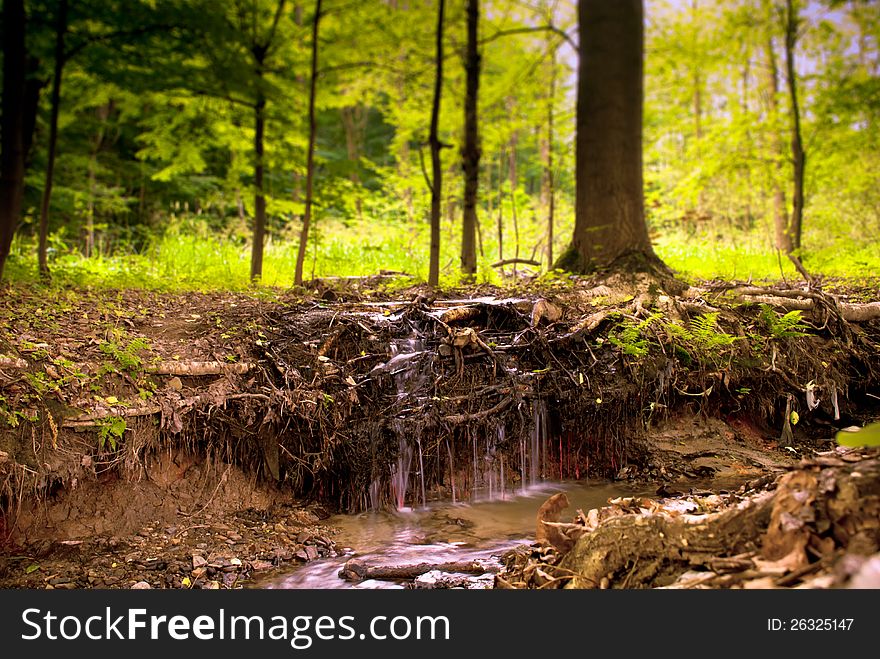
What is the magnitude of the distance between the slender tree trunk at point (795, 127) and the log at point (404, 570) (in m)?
9.12

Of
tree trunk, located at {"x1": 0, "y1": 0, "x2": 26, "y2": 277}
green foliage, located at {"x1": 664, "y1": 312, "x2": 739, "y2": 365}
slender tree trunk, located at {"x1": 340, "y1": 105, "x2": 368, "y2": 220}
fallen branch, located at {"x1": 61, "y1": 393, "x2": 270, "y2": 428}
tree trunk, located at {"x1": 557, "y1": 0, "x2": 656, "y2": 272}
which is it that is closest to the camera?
fallen branch, located at {"x1": 61, "y1": 393, "x2": 270, "y2": 428}

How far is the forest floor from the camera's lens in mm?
3859

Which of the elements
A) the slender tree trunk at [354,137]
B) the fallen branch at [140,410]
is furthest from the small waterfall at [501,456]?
the slender tree trunk at [354,137]

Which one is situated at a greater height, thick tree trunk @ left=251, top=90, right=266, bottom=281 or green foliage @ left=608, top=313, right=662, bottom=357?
thick tree trunk @ left=251, top=90, right=266, bottom=281

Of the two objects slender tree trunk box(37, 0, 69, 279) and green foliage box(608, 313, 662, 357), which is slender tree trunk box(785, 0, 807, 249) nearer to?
green foliage box(608, 313, 662, 357)

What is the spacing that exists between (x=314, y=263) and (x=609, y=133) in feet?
15.5

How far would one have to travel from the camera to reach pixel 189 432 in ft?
14.4

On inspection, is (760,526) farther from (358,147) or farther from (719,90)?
(358,147)

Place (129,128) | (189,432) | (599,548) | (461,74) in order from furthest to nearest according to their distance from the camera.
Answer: (129,128) < (461,74) < (189,432) < (599,548)

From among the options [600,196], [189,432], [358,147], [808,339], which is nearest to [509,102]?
[600,196]

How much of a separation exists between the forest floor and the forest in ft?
0.08

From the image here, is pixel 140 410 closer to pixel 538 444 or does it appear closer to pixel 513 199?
pixel 538 444

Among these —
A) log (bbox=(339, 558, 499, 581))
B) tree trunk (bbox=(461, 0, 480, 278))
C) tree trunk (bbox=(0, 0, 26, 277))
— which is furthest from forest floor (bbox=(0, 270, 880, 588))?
tree trunk (bbox=(461, 0, 480, 278))
